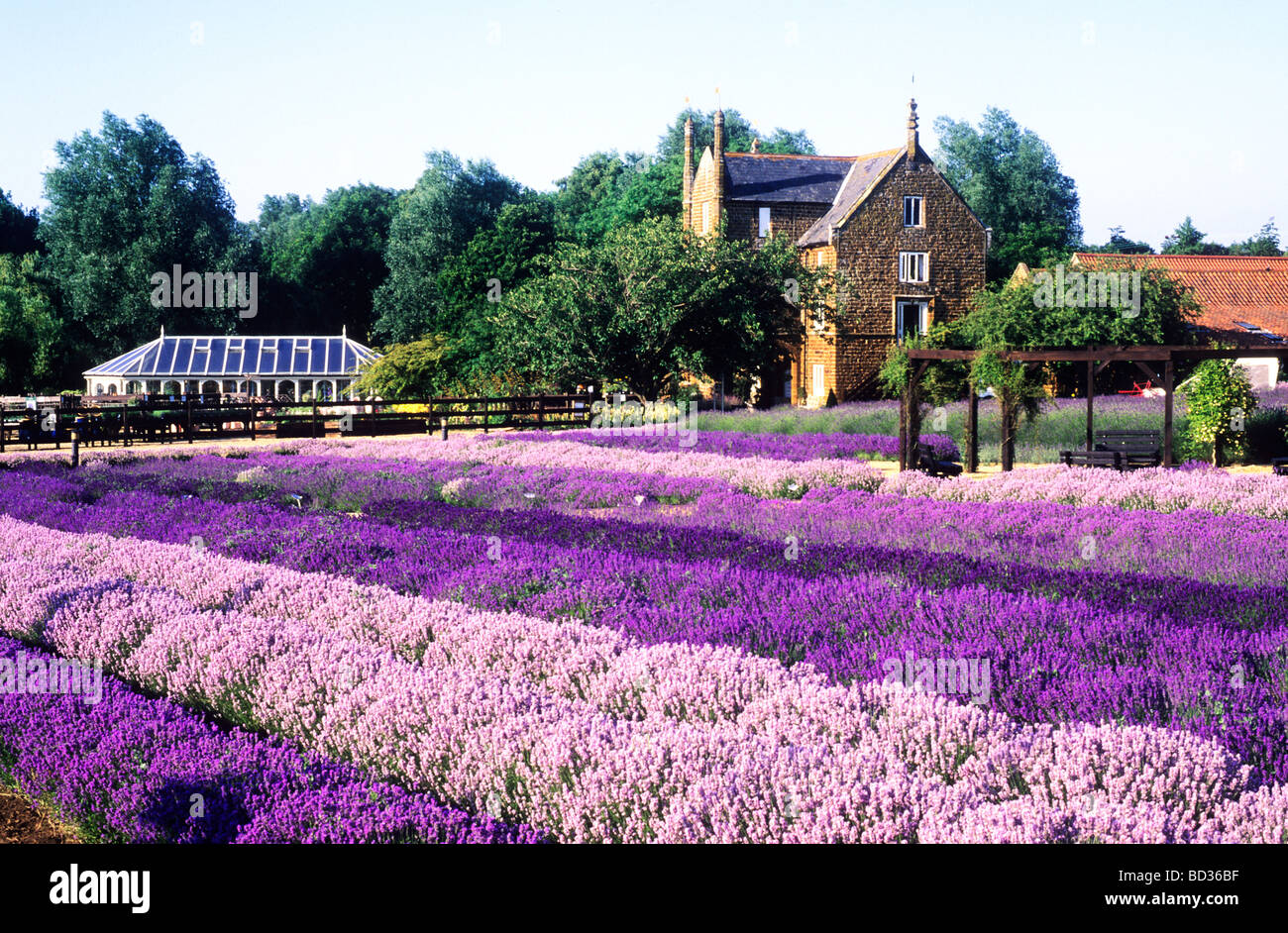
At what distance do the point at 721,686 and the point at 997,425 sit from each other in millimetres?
22508

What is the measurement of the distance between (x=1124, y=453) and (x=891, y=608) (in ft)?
48.7

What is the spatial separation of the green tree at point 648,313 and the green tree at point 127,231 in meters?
32.9

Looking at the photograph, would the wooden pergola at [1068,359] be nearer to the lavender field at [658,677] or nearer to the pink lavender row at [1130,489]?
the pink lavender row at [1130,489]

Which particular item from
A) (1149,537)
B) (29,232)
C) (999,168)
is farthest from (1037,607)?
(29,232)

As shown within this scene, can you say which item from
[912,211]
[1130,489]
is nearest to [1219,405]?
[1130,489]

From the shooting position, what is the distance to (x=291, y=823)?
166 inches

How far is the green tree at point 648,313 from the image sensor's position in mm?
34750

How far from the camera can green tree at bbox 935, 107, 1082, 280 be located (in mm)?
70625

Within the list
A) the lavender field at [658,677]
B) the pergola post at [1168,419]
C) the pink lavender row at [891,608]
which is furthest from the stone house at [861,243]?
the pink lavender row at [891,608]

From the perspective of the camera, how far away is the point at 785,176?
46.4 m

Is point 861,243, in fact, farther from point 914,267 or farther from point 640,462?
point 640,462

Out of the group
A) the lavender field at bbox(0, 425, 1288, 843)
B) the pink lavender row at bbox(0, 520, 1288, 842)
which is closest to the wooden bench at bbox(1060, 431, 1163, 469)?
the lavender field at bbox(0, 425, 1288, 843)

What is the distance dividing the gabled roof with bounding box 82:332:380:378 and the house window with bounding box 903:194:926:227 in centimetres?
2364
